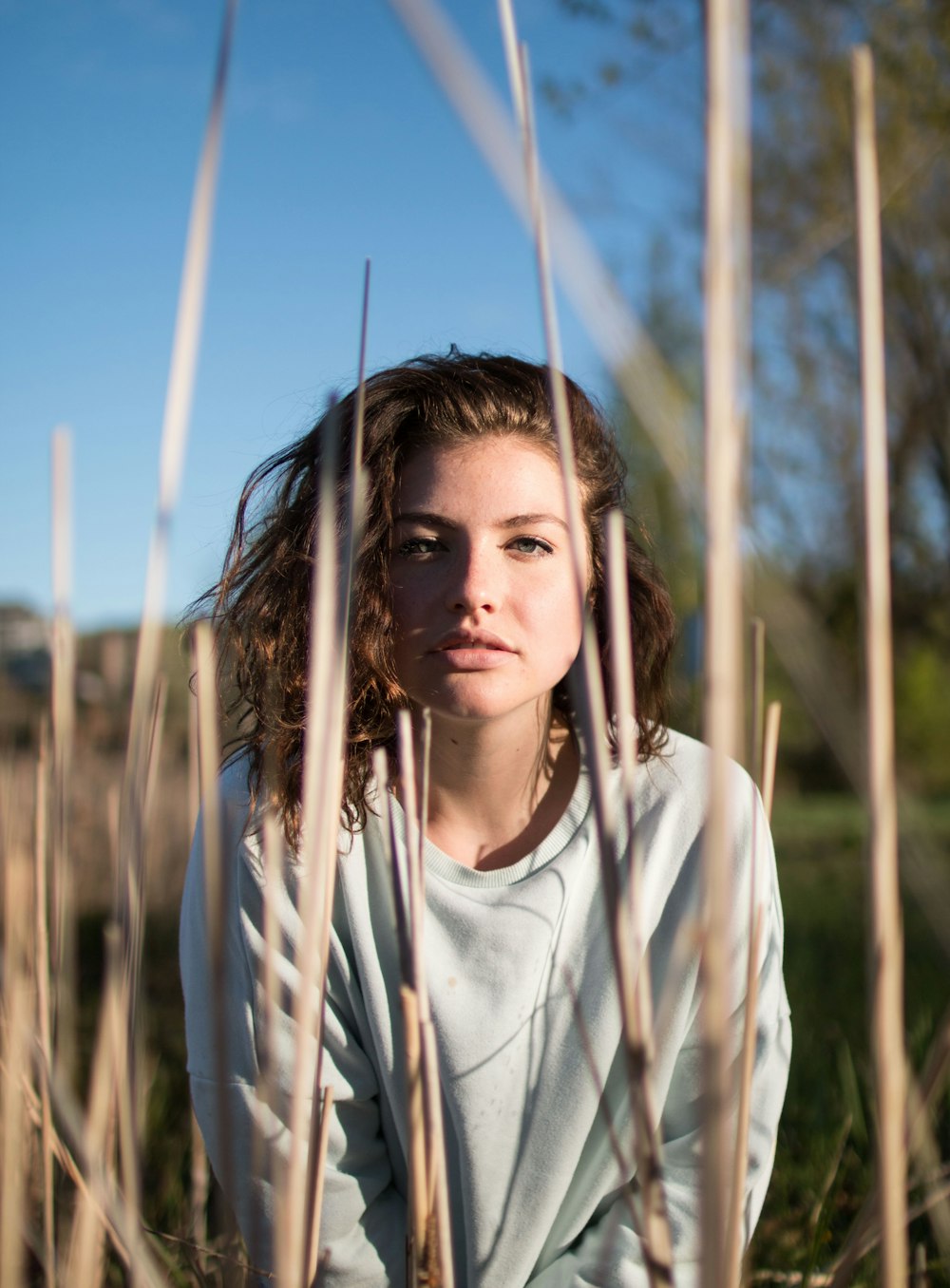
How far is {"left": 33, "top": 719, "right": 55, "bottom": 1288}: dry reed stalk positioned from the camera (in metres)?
0.93

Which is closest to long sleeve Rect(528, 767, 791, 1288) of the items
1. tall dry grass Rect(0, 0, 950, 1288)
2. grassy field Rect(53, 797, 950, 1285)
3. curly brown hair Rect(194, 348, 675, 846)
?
grassy field Rect(53, 797, 950, 1285)

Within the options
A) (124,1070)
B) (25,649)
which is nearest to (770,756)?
(124,1070)

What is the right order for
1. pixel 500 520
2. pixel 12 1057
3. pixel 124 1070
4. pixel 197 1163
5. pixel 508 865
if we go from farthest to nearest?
pixel 197 1163
pixel 508 865
pixel 500 520
pixel 124 1070
pixel 12 1057

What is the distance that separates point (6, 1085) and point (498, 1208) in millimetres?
766

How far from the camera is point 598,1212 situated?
4.22 feet

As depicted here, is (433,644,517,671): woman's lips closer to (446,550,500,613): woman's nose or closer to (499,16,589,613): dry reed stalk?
(446,550,500,613): woman's nose

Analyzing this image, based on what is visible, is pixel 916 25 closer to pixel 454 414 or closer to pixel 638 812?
pixel 454 414

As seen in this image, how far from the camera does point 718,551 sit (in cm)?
56

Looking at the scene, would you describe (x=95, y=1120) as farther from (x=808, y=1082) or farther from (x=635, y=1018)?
A: (x=808, y=1082)

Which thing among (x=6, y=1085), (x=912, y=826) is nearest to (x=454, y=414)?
(x=912, y=826)

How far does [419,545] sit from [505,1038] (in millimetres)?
614

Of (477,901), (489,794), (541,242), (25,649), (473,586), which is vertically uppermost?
(25,649)

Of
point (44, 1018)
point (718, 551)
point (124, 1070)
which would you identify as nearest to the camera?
point (718, 551)

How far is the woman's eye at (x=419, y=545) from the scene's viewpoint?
1246 mm
